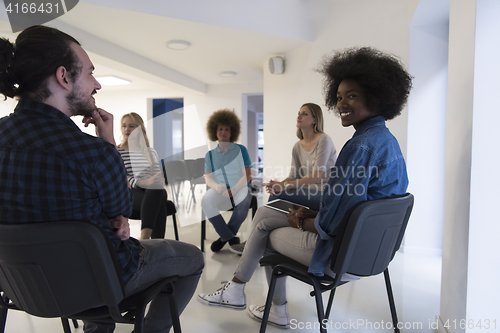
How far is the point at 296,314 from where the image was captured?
1.84m

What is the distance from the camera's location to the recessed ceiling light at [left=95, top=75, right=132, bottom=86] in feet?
22.0

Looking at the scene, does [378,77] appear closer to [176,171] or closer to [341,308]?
[341,308]

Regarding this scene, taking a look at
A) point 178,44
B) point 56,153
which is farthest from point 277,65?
point 56,153

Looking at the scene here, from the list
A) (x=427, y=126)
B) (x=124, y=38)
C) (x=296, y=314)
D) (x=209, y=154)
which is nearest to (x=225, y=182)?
(x=209, y=154)

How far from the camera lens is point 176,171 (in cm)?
468

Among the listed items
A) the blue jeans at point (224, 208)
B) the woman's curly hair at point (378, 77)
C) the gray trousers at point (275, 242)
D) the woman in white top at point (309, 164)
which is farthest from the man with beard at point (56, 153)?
the blue jeans at point (224, 208)

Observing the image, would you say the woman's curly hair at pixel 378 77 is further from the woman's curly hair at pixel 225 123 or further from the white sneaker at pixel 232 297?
the woman's curly hair at pixel 225 123

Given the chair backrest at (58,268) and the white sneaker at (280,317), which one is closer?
the chair backrest at (58,268)

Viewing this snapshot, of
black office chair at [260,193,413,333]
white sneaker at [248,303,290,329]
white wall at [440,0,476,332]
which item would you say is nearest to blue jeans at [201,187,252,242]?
white sneaker at [248,303,290,329]

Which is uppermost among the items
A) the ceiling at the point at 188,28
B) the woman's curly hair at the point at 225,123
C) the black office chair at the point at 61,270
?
the ceiling at the point at 188,28

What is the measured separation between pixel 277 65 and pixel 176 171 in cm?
220

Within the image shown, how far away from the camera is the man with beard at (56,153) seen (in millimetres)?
880

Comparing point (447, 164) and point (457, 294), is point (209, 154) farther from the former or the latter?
point (457, 294)

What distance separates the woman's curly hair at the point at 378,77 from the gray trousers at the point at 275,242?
671 mm
